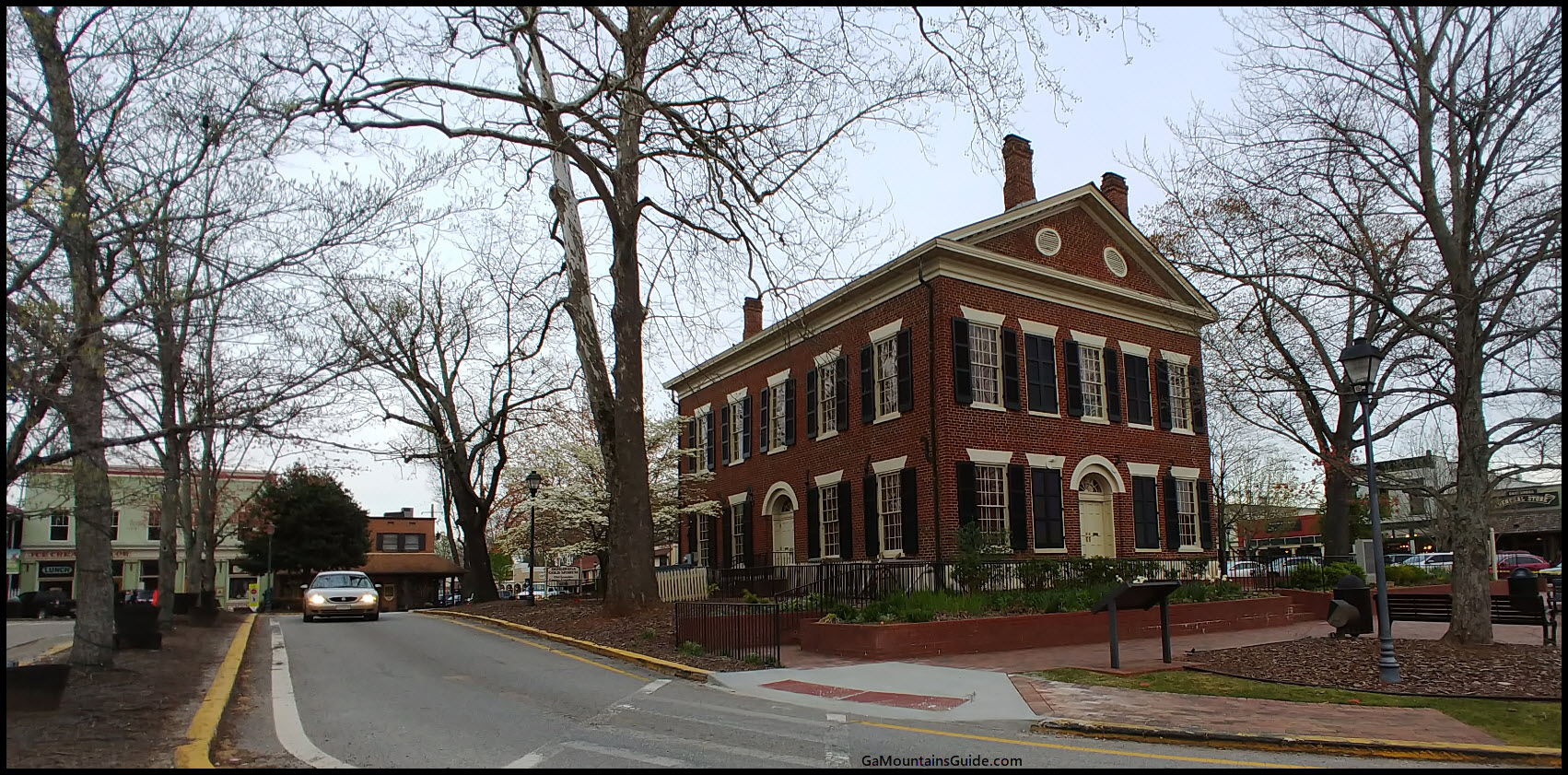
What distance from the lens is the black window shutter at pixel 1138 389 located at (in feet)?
86.0

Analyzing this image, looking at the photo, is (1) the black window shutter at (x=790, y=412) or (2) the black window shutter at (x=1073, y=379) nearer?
(2) the black window shutter at (x=1073, y=379)

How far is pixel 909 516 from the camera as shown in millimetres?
22203

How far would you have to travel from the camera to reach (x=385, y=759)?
7551mm

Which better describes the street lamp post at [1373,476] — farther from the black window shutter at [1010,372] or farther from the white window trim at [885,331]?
the white window trim at [885,331]

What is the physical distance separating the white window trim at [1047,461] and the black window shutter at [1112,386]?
2.35m

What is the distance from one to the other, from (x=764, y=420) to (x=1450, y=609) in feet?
60.2

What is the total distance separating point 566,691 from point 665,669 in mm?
2286

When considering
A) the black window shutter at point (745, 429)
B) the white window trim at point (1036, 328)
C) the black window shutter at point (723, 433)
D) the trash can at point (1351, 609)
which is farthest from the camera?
the black window shutter at point (723, 433)

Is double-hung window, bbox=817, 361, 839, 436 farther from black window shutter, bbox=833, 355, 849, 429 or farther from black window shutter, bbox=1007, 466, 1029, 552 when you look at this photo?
black window shutter, bbox=1007, 466, 1029, 552

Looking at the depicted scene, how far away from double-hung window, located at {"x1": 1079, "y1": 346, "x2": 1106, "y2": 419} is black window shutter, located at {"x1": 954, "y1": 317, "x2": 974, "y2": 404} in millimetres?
4521

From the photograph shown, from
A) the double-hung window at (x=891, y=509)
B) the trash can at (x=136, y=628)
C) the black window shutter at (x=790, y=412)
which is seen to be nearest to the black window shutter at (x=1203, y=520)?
the double-hung window at (x=891, y=509)

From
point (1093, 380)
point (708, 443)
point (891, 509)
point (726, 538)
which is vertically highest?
point (1093, 380)

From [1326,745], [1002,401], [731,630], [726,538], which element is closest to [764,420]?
[726,538]

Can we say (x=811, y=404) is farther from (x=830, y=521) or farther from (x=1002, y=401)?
(x=1002, y=401)
